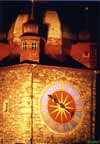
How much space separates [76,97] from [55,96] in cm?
146

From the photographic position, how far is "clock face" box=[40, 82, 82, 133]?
142 feet

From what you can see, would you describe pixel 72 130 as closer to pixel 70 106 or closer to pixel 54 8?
pixel 70 106

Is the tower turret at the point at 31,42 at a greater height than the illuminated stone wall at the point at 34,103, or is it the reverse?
the tower turret at the point at 31,42

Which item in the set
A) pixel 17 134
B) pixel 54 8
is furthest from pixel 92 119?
pixel 54 8

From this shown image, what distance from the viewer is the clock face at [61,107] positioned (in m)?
43.2

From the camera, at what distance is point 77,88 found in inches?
1737

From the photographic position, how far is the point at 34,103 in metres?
43.1

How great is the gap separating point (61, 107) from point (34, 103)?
177cm

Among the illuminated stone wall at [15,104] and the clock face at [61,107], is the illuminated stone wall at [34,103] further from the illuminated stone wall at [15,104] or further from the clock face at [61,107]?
the clock face at [61,107]

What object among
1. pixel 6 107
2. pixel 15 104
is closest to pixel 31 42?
pixel 15 104

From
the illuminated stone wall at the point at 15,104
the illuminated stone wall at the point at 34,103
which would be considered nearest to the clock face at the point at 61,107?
the illuminated stone wall at the point at 34,103

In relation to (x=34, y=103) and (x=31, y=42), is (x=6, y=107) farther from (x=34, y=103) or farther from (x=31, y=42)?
(x=31, y=42)

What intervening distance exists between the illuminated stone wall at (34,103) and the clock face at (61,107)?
240mm

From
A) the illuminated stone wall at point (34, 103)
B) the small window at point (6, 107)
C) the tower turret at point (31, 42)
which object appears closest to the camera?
the illuminated stone wall at point (34, 103)
